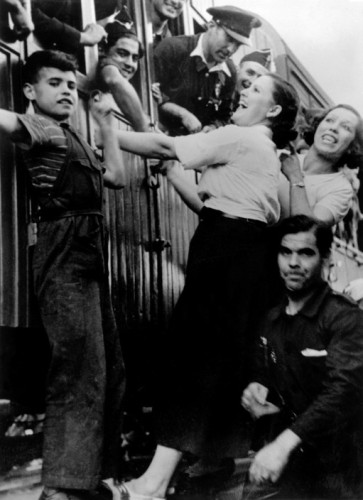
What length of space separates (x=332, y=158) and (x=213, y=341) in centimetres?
91

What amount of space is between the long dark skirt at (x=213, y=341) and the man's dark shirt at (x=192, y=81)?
440 mm

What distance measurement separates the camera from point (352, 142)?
255cm

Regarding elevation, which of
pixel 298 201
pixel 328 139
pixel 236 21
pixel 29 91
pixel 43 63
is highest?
pixel 236 21

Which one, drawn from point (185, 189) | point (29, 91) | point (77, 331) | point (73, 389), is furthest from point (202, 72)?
point (73, 389)

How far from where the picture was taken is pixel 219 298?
2252mm

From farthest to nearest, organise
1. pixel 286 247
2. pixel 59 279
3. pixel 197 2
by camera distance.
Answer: pixel 197 2 < pixel 286 247 < pixel 59 279

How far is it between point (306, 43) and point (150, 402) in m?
1.59

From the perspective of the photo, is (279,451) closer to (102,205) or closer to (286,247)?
(286,247)

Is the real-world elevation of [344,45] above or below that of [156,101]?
above

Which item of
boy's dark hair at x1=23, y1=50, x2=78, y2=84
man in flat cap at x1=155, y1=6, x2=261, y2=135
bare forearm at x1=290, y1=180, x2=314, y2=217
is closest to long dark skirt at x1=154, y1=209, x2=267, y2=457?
bare forearm at x1=290, y1=180, x2=314, y2=217

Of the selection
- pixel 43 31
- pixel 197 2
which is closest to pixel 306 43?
pixel 197 2

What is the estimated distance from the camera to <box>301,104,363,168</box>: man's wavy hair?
2.54 metres

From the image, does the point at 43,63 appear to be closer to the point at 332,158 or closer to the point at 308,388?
the point at 332,158

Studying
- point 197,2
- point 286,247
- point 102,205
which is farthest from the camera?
point 197,2
